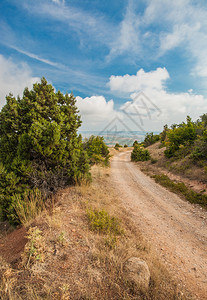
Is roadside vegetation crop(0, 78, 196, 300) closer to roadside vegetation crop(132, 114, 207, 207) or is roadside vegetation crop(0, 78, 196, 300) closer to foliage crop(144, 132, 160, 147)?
roadside vegetation crop(132, 114, 207, 207)

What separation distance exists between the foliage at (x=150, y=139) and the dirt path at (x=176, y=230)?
1348 inches

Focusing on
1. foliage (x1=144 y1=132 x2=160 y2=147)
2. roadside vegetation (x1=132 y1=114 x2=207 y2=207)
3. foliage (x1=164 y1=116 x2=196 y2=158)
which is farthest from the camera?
foliage (x1=144 y1=132 x2=160 y2=147)

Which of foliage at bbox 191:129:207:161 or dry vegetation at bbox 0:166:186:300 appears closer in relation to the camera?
dry vegetation at bbox 0:166:186:300

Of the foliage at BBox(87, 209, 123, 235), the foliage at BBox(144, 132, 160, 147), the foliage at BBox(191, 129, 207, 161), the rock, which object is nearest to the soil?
the foliage at BBox(87, 209, 123, 235)

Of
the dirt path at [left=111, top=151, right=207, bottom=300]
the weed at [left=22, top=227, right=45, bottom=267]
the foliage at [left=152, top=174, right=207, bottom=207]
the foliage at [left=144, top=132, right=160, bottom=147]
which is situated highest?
the foliage at [left=144, top=132, right=160, bottom=147]

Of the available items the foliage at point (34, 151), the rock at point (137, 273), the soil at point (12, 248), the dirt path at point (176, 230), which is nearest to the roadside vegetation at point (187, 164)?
the dirt path at point (176, 230)

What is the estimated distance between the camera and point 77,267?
285 centimetres

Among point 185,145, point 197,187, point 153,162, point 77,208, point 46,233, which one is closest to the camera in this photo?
point 46,233

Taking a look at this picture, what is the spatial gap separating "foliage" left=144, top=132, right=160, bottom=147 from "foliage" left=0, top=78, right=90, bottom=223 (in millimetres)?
37426

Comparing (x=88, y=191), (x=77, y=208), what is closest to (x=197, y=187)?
(x=88, y=191)

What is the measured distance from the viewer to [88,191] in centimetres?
712

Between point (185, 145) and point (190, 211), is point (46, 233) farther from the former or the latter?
point (185, 145)

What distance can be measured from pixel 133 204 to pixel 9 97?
8737mm

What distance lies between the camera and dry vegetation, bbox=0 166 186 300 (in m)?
2.35
